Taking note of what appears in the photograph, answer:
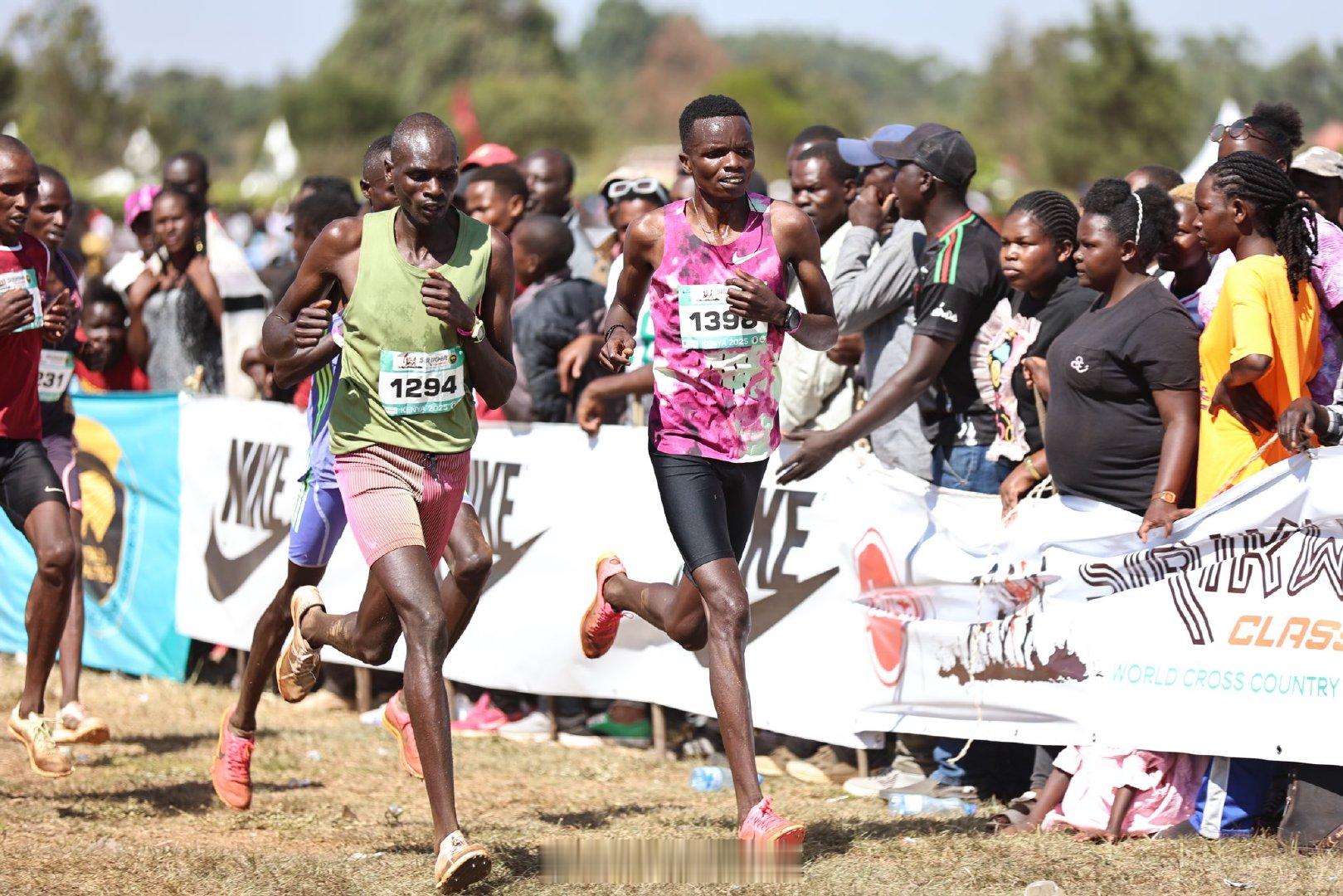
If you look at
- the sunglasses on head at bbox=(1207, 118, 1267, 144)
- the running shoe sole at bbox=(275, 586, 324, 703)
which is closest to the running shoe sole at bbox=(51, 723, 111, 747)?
the running shoe sole at bbox=(275, 586, 324, 703)

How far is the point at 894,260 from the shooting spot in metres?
7.18

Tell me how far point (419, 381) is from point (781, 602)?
7.88 feet

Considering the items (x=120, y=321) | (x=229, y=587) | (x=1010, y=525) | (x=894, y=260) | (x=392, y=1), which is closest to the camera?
(x=1010, y=525)

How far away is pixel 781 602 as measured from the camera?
7328mm

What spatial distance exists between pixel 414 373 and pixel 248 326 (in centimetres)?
464

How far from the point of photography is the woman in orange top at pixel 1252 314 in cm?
565

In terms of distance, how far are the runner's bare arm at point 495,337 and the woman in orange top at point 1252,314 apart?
2.41 m

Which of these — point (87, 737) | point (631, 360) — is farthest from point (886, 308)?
point (87, 737)

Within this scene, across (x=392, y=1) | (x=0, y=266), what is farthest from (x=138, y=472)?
(x=392, y=1)

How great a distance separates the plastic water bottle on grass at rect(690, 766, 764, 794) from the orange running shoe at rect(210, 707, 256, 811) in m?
1.86

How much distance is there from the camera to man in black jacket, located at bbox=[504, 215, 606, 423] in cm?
858

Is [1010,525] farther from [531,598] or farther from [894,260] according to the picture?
[531,598]

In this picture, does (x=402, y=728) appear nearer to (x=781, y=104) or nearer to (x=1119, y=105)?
(x=1119, y=105)

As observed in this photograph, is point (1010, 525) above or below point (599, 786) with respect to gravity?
above
